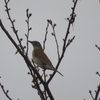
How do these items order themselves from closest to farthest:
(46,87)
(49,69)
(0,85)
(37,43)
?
(46,87)
(0,85)
(49,69)
(37,43)

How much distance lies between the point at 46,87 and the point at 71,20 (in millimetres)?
1410

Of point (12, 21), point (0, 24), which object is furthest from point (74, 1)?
point (0, 24)

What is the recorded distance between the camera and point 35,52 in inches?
242

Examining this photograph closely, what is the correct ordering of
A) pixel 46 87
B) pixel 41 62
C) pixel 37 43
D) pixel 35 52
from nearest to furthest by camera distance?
1. pixel 46 87
2. pixel 41 62
3. pixel 35 52
4. pixel 37 43

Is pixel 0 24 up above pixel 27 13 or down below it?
below

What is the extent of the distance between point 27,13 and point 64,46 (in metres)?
1.05

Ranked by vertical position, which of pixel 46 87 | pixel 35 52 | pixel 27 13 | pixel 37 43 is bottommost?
pixel 46 87

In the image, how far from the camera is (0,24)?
2.82 m

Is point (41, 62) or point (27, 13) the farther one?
point (41, 62)

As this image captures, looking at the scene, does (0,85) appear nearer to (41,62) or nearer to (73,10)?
(41,62)

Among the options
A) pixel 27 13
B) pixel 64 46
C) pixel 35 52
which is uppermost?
pixel 35 52

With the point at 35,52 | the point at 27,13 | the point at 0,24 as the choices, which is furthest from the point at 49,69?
the point at 0,24

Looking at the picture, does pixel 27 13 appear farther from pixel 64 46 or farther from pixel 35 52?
pixel 35 52

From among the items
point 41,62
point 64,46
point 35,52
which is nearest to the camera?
point 64,46
